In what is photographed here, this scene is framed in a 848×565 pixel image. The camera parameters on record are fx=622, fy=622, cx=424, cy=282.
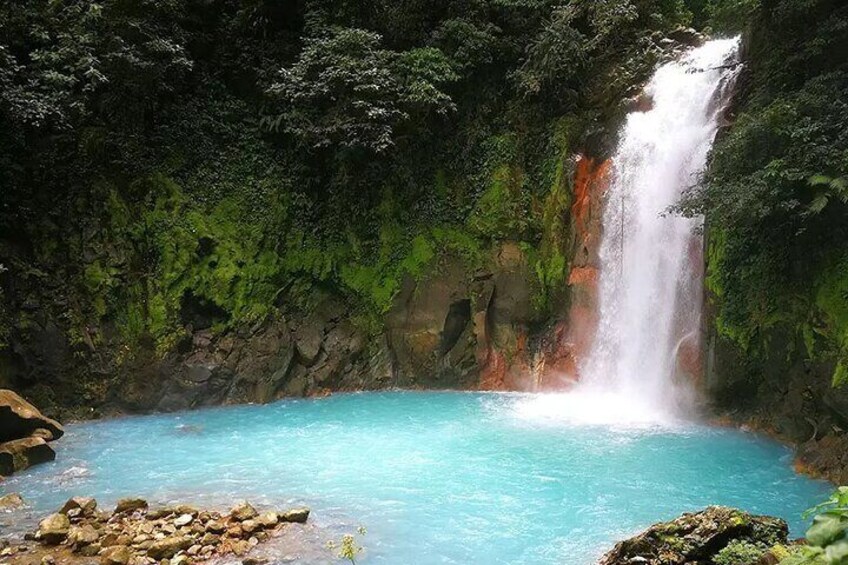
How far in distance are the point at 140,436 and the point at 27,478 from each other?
229 cm

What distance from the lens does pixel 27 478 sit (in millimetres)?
8727

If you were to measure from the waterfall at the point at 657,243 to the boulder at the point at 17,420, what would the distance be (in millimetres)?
10226

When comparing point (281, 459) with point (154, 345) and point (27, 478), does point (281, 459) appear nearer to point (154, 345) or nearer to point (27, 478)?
point (27, 478)

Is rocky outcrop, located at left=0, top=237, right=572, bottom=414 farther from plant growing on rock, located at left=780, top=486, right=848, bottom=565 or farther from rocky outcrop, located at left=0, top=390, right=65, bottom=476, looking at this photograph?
plant growing on rock, located at left=780, top=486, right=848, bottom=565

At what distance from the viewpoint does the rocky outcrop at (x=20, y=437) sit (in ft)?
29.6

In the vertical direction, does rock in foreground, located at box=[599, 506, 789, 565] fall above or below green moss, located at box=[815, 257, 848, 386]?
below

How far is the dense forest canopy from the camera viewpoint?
11.6 metres

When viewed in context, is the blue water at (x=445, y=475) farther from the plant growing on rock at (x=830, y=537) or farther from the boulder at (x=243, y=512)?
the plant growing on rock at (x=830, y=537)

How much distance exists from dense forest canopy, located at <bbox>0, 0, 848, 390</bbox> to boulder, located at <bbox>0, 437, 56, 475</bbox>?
288 cm

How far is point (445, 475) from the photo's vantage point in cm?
877

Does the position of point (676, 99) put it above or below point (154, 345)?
above

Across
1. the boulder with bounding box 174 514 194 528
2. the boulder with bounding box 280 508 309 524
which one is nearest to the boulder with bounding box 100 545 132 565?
the boulder with bounding box 174 514 194 528

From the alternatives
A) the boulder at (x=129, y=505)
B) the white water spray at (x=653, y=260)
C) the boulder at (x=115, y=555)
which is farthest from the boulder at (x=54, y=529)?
the white water spray at (x=653, y=260)

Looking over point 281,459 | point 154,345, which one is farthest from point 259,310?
point 281,459
